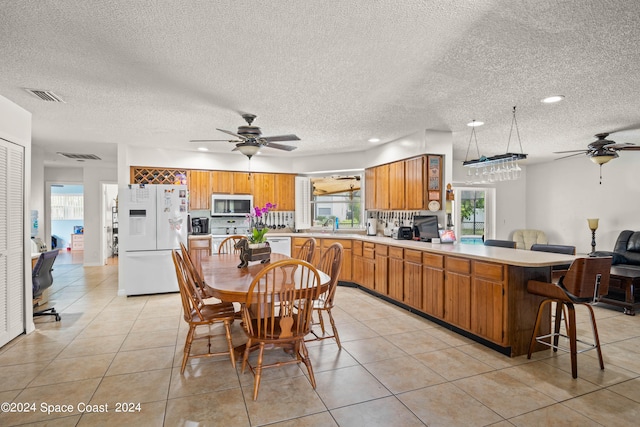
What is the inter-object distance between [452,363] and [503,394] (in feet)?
1.66

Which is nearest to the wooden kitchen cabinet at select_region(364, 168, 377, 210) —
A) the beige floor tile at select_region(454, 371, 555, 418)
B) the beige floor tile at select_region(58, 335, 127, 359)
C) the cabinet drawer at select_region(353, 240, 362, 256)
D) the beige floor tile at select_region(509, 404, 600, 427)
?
the cabinet drawer at select_region(353, 240, 362, 256)

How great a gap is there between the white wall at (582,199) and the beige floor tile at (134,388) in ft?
25.4

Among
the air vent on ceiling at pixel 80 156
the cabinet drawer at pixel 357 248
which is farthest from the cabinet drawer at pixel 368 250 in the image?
the air vent on ceiling at pixel 80 156

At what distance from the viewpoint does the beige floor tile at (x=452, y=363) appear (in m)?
2.66

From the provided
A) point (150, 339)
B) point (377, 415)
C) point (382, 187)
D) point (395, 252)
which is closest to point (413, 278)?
point (395, 252)

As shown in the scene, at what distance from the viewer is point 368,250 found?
5316 millimetres

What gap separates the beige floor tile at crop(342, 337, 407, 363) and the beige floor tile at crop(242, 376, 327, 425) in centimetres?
63

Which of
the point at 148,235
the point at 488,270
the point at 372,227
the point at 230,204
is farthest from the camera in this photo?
the point at 230,204

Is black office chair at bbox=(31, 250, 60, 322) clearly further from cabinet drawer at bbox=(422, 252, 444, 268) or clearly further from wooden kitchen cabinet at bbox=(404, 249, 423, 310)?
cabinet drawer at bbox=(422, 252, 444, 268)

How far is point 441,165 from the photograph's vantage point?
477cm

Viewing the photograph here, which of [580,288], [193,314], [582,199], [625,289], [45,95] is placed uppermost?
[45,95]

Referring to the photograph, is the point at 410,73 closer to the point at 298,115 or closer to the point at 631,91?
the point at 298,115

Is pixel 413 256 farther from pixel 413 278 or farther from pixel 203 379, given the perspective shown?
pixel 203 379

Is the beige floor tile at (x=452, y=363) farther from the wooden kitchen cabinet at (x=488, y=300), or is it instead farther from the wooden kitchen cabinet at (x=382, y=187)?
the wooden kitchen cabinet at (x=382, y=187)
